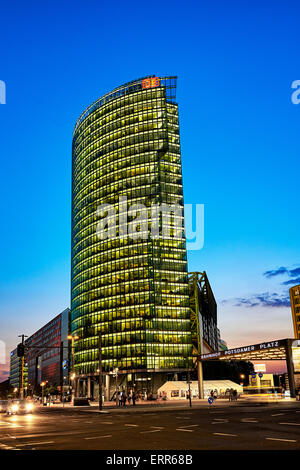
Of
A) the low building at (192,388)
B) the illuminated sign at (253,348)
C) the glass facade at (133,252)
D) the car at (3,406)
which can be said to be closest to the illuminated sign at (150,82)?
the glass facade at (133,252)

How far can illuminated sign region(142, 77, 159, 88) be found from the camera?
438ft

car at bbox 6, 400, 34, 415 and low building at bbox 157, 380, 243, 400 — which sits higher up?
car at bbox 6, 400, 34, 415

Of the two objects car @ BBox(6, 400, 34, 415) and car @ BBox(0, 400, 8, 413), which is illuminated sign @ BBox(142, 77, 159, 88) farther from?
car @ BBox(0, 400, 8, 413)

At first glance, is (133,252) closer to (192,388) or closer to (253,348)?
(192,388)

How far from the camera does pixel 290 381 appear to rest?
52688mm

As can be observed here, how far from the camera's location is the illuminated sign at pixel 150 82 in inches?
5256

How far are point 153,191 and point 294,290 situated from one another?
319ft

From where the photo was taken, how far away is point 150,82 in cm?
13388

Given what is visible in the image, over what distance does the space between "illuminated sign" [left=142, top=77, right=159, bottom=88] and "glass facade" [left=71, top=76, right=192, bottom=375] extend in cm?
29

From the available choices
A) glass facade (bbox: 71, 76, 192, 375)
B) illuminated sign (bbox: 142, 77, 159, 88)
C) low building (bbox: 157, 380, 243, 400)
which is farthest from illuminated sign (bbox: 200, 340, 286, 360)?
illuminated sign (bbox: 142, 77, 159, 88)

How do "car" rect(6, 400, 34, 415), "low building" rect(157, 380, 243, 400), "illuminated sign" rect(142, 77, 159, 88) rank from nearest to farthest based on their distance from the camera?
Answer: "car" rect(6, 400, 34, 415), "low building" rect(157, 380, 243, 400), "illuminated sign" rect(142, 77, 159, 88)

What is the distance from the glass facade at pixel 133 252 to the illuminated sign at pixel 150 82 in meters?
0.29

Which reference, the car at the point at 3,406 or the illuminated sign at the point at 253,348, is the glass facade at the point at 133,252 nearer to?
the illuminated sign at the point at 253,348
